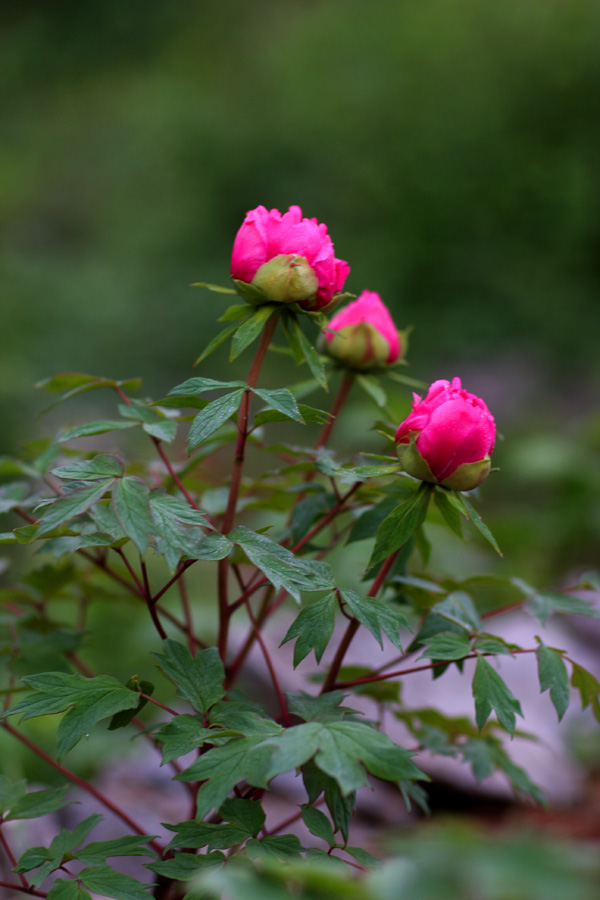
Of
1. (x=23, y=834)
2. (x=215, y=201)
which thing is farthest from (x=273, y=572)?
(x=215, y=201)

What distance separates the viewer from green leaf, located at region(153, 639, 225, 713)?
2.41 ft

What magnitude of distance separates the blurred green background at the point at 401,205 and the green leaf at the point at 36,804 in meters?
2.61

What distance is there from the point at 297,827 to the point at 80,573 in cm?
80

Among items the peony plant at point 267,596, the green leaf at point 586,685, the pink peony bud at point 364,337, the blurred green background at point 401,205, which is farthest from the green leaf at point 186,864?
the blurred green background at point 401,205

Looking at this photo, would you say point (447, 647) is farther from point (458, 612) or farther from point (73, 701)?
point (73, 701)

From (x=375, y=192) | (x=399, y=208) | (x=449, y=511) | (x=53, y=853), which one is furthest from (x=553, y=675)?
(x=375, y=192)

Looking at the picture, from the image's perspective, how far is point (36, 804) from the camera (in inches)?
34.7

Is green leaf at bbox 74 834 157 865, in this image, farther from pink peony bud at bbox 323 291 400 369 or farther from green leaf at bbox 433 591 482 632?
pink peony bud at bbox 323 291 400 369

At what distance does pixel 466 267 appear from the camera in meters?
4.70

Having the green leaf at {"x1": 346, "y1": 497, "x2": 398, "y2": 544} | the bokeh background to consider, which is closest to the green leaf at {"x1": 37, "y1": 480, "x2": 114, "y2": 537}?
the green leaf at {"x1": 346, "y1": 497, "x2": 398, "y2": 544}

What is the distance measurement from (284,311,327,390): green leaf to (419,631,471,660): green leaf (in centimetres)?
29

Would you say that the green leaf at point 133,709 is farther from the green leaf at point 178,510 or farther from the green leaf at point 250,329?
the green leaf at point 250,329

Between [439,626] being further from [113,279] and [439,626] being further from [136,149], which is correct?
[136,149]

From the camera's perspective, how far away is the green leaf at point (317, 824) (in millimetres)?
700
